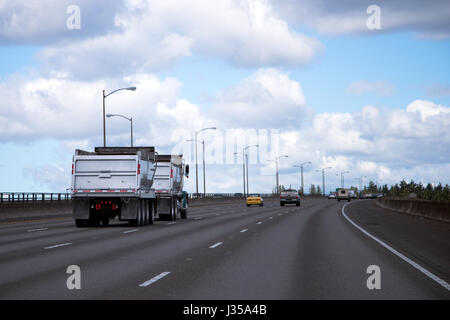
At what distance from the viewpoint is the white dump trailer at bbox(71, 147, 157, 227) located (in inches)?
1155

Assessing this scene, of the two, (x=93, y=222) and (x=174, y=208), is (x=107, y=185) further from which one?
(x=174, y=208)

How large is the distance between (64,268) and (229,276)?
353 cm

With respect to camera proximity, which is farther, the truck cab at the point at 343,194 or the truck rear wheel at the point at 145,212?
the truck cab at the point at 343,194

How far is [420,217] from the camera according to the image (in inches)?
1502

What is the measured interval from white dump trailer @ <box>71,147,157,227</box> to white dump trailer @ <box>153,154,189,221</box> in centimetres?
524

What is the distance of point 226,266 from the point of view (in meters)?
13.9

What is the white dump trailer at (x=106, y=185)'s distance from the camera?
96.3 ft

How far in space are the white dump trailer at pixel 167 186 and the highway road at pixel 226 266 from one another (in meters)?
12.8

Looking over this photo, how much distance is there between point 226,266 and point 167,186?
22262 mm

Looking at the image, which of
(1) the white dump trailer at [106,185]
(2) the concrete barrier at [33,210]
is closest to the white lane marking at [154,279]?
(1) the white dump trailer at [106,185]

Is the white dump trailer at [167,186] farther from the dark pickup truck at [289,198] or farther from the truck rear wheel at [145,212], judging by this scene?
the dark pickup truck at [289,198]

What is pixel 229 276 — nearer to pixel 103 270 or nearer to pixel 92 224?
pixel 103 270

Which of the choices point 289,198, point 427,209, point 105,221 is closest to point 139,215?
point 105,221
